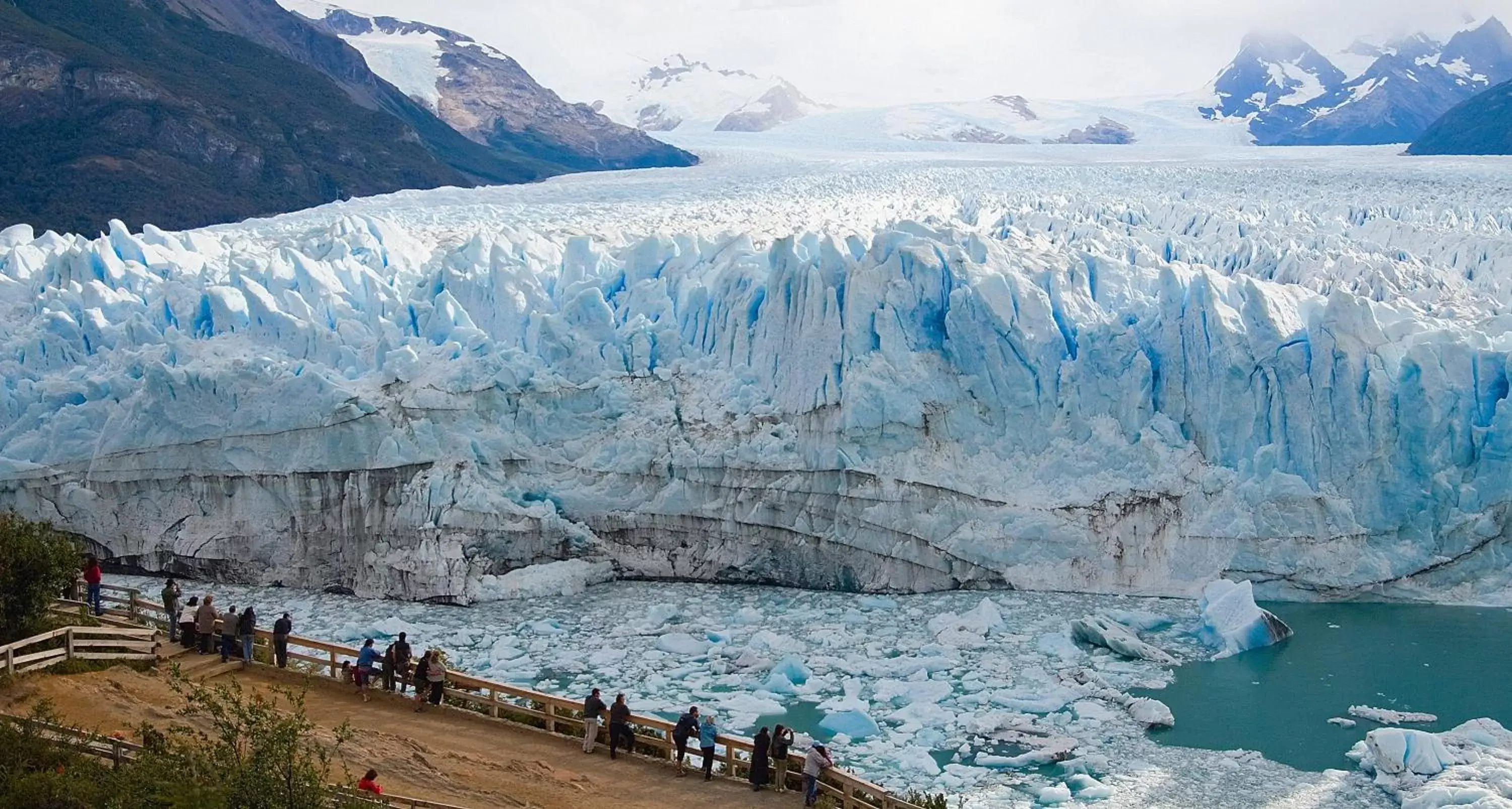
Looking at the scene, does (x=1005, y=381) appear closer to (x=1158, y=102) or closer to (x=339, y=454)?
(x=339, y=454)

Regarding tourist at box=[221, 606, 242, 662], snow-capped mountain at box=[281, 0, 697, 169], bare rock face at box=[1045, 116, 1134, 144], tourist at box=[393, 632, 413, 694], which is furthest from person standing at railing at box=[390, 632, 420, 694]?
bare rock face at box=[1045, 116, 1134, 144]

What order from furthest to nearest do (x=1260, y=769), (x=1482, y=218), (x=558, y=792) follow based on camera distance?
(x=1482, y=218), (x=1260, y=769), (x=558, y=792)

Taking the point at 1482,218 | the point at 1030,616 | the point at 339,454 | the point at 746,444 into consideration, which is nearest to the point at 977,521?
the point at 1030,616

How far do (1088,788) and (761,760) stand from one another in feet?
9.47

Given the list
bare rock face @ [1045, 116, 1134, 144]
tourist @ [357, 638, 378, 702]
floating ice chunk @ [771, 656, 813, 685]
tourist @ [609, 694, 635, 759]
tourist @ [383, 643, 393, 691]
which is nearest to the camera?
tourist @ [609, 694, 635, 759]

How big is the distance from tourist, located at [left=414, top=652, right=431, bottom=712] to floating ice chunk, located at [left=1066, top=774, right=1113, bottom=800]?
188 inches

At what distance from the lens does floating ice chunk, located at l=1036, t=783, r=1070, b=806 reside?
34.7 ft

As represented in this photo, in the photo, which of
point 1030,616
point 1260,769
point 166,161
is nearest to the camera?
point 1260,769

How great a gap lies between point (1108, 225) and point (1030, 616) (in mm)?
9975

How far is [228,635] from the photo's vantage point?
35.9ft

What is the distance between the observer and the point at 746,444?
1638 cm

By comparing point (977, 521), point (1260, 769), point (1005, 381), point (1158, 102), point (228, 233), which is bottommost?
point (1260, 769)

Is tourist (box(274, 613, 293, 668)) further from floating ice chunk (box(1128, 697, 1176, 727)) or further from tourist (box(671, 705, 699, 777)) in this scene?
floating ice chunk (box(1128, 697, 1176, 727))

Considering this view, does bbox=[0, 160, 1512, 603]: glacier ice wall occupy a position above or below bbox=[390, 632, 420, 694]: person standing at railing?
above
